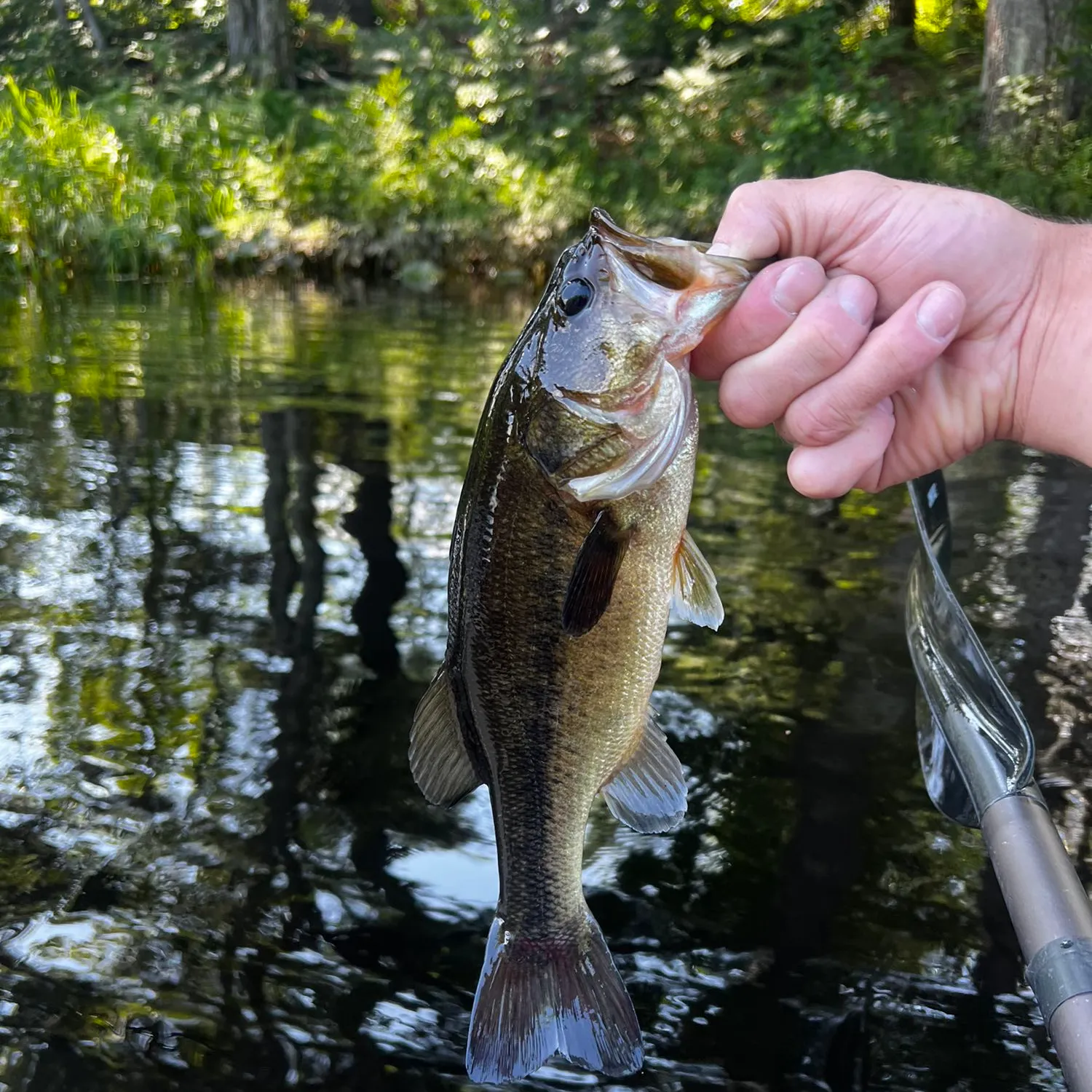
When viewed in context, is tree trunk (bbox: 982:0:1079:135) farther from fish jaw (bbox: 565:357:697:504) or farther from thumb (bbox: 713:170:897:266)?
fish jaw (bbox: 565:357:697:504)

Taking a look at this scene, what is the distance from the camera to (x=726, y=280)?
1839 millimetres

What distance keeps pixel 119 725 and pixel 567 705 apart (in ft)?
6.72

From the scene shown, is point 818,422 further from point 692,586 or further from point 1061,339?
point 1061,339

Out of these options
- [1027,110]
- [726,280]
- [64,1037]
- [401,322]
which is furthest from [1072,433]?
[1027,110]

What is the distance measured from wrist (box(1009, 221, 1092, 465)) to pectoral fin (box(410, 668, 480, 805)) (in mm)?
1293

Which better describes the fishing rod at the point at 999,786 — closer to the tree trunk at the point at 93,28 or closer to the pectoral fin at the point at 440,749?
the pectoral fin at the point at 440,749

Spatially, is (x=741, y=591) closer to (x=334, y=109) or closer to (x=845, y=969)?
(x=845, y=969)

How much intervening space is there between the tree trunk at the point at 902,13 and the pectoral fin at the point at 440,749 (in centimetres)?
2046

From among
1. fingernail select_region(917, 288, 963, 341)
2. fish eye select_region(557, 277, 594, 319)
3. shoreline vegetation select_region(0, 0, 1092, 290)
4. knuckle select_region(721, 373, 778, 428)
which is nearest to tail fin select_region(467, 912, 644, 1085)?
knuckle select_region(721, 373, 778, 428)

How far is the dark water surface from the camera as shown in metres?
2.43

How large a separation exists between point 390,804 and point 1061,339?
2081mm

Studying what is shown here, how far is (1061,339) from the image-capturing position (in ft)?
7.17

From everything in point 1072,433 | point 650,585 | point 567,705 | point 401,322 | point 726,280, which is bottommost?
point 401,322

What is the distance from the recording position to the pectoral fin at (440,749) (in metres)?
1.96
